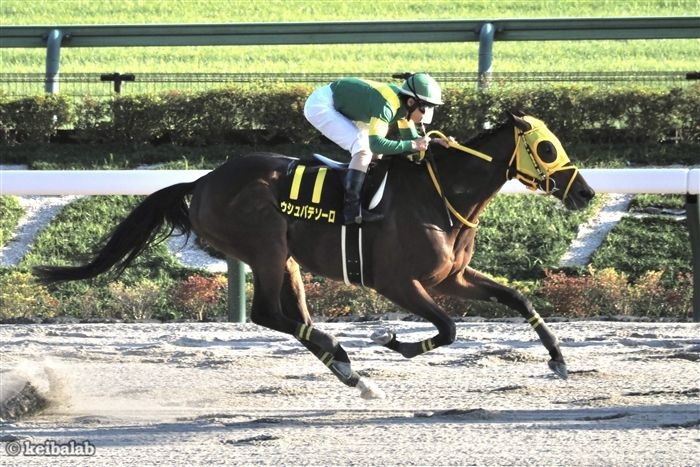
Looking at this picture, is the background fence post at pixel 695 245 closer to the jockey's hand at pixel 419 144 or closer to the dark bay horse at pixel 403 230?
the dark bay horse at pixel 403 230

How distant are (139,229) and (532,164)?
223 centimetres

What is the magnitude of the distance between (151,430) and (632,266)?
4660 millimetres

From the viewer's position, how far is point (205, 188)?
7.39m

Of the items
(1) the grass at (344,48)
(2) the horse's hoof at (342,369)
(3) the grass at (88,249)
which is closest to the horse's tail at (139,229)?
(2) the horse's hoof at (342,369)

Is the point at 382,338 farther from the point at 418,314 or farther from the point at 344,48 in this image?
the point at 344,48

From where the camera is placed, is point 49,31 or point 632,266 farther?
point 49,31

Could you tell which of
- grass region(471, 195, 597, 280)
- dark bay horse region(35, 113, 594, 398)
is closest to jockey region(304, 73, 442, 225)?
dark bay horse region(35, 113, 594, 398)

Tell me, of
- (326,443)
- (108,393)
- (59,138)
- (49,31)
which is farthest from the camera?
(49,31)

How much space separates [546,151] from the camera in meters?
6.89

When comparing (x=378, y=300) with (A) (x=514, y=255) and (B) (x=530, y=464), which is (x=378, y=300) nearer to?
(A) (x=514, y=255)

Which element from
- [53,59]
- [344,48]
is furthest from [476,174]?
[344,48]

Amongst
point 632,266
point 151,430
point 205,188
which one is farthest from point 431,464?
point 632,266

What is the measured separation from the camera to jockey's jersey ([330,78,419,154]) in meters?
6.83

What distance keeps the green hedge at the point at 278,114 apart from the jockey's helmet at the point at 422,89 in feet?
14.2
